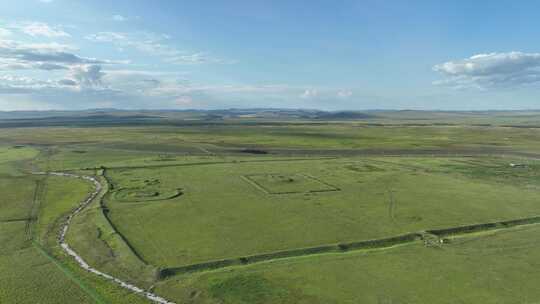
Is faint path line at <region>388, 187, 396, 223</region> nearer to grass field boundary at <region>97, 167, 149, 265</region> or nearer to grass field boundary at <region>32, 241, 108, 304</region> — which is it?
grass field boundary at <region>97, 167, 149, 265</region>

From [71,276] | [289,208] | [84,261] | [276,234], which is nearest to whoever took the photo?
[71,276]

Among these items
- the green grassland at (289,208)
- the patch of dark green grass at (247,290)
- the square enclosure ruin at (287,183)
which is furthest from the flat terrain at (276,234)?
the square enclosure ruin at (287,183)

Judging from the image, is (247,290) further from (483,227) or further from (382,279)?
(483,227)

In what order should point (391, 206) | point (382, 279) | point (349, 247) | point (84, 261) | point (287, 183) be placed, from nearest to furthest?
point (382, 279) < point (84, 261) < point (349, 247) < point (391, 206) < point (287, 183)

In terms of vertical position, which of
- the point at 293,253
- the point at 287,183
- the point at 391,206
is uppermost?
the point at 287,183

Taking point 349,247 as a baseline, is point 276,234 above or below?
above

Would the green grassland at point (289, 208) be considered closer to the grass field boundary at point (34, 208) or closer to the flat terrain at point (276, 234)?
the flat terrain at point (276, 234)

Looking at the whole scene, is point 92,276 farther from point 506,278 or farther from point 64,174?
point 64,174

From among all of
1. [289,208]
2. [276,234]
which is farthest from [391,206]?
[276,234]
